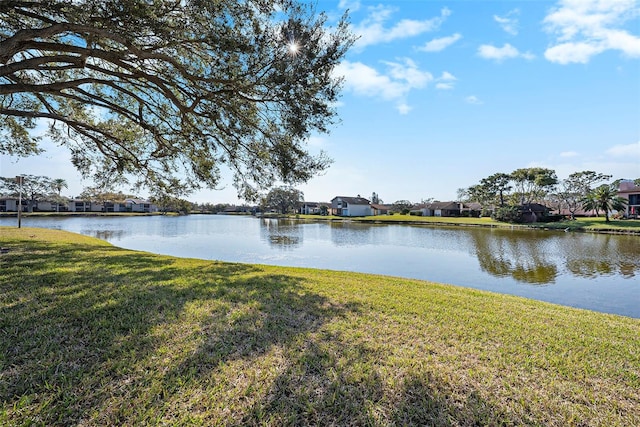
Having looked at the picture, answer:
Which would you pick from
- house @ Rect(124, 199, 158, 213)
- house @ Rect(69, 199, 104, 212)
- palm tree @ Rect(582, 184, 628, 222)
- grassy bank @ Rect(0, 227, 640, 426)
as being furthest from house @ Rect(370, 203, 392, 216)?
grassy bank @ Rect(0, 227, 640, 426)

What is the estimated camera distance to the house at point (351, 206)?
76000mm

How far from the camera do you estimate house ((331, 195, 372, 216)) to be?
249 feet

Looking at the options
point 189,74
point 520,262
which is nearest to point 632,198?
point 520,262

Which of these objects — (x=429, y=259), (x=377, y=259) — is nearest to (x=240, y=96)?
(x=377, y=259)

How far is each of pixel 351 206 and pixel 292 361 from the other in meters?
73.4

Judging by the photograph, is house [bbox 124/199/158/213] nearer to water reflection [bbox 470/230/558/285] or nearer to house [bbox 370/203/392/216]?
house [bbox 370/203/392/216]

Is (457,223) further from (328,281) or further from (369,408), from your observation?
(369,408)

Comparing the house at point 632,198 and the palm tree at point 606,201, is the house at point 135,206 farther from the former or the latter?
the house at point 632,198

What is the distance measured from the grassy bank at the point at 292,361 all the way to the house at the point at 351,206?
70.8 meters

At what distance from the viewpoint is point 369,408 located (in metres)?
2.49

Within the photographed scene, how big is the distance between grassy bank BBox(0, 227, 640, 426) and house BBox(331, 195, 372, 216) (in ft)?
232

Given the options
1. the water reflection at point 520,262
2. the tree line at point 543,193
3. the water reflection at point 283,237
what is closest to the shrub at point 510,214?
the tree line at point 543,193

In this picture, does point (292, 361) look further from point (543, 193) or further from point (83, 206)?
point (83, 206)

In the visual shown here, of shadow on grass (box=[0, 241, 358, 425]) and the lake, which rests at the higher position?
shadow on grass (box=[0, 241, 358, 425])
